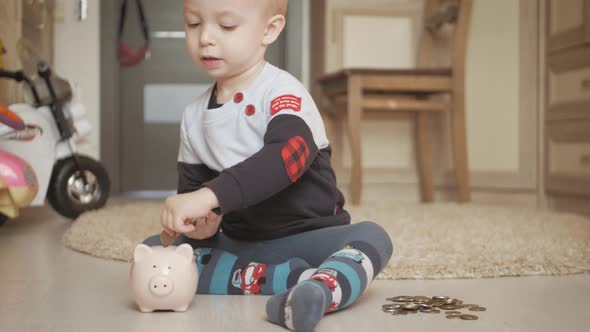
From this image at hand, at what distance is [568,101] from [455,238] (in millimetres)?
1132

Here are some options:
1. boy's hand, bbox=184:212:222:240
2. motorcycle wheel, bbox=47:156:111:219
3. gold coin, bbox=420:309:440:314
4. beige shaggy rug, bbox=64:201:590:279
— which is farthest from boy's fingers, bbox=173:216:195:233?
motorcycle wheel, bbox=47:156:111:219

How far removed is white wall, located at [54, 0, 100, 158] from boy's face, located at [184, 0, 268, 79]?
2.40 metres

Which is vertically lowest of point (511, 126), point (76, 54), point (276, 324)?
point (276, 324)

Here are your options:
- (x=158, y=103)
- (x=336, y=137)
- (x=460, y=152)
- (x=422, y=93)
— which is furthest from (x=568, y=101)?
(x=158, y=103)

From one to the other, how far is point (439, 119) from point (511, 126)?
15.0 inches

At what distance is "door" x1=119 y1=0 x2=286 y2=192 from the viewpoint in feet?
11.5

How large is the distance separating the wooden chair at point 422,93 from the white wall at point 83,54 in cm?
113

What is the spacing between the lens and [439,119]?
3.02 meters

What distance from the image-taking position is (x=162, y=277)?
0.85 meters

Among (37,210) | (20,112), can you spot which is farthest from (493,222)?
(37,210)

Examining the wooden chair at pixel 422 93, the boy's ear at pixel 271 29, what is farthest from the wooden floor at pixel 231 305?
the wooden chair at pixel 422 93

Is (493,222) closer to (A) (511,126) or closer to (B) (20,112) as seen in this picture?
(A) (511,126)

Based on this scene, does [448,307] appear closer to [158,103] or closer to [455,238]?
[455,238]

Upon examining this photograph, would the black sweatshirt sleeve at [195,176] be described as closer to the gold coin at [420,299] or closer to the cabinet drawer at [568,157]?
the gold coin at [420,299]
